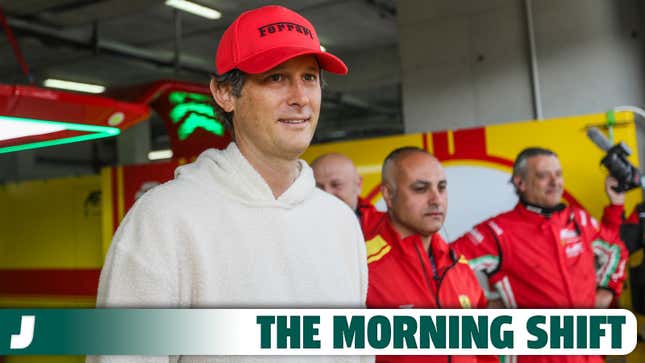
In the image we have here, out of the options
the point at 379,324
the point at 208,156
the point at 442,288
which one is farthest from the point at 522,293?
the point at 208,156

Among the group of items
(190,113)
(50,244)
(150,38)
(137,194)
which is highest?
(150,38)

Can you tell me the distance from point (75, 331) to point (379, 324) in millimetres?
635

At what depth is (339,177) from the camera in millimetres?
3266

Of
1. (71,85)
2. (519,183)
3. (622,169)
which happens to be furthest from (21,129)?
(71,85)

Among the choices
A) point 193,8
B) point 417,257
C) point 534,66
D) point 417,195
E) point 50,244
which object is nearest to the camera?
point 417,257

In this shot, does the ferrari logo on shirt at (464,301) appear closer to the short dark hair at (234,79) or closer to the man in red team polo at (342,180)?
the man in red team polo at (342,180)

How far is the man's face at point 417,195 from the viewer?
245 cm

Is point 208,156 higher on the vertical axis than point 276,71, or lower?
lower

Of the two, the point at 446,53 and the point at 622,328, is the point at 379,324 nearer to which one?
the point at 622,328

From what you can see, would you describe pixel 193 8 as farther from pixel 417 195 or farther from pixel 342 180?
pixel 417 195

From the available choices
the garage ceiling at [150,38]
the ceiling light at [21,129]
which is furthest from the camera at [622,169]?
the garage ceiling at [150,38]

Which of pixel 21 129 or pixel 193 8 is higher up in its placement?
pixel 193 8

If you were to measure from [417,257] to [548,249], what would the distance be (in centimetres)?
93

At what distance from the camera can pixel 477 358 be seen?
2.18 meters
